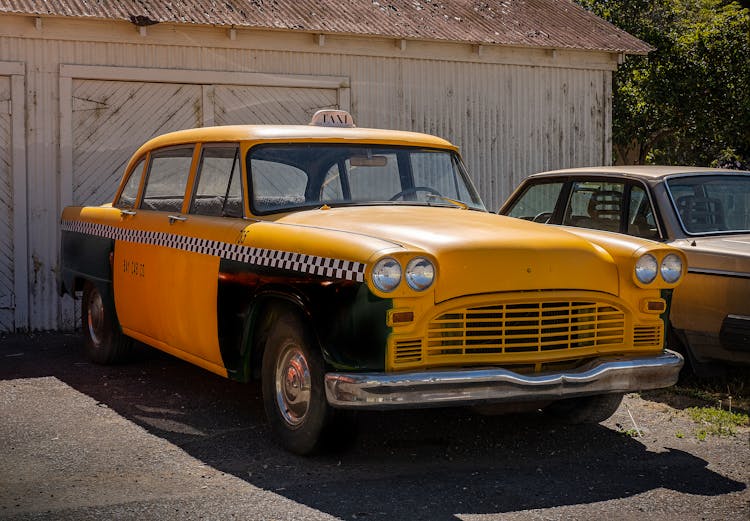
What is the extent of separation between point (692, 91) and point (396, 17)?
8.03 metres

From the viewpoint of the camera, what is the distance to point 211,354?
20.2ft

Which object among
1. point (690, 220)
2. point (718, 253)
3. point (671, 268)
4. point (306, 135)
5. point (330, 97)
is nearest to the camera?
point (671, 268)

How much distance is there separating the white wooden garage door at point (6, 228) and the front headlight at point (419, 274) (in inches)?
247

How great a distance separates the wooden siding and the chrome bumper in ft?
20.1

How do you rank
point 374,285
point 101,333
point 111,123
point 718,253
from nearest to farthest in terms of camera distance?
point 374,285 → point 718,253 → point 101,333 → point 111,123

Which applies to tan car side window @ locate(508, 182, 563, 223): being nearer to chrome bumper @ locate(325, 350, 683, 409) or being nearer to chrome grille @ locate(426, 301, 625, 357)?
chrome grille @ locate(426, 301, 625, 357)

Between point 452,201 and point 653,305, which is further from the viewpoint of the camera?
point 452,201

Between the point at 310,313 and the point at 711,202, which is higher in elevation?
the point at 711,202

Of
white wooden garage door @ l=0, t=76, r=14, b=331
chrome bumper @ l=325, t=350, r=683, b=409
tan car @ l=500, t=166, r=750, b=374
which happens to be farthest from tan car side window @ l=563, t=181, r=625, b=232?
white wooden garage door @ l=0, t=76, r=14, b=331

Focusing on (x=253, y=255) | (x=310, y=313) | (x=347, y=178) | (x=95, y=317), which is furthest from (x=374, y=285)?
(x=95, y=317)

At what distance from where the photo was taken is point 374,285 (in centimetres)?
496

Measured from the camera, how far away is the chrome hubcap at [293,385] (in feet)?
18.0

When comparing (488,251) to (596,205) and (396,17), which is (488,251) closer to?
(596,205)

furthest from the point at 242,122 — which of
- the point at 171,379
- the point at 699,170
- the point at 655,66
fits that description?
the point at 655,66
